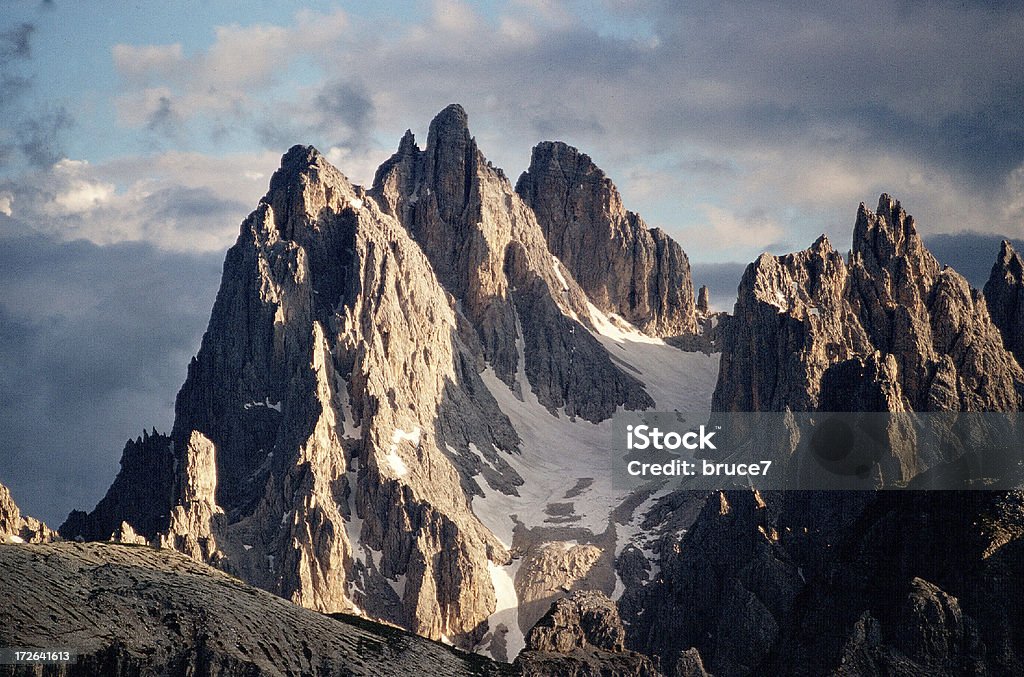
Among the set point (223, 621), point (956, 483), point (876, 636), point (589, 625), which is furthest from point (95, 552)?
point (956, 483)

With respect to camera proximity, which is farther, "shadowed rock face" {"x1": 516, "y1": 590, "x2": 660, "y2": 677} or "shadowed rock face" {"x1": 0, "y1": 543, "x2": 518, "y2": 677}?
"shadowed rock face" {"x1": 516, "y1": 590, "x2": 660, "y2": 677}

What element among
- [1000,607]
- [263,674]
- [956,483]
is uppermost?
[956,483]

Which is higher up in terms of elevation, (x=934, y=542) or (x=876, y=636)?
(x=934, y=542)

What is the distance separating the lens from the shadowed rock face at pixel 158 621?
110 m

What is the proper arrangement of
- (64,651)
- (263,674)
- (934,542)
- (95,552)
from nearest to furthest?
(64,651) → (263,674) → (95,552) → (934,542)

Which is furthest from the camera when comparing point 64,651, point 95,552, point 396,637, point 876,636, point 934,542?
point 934,542

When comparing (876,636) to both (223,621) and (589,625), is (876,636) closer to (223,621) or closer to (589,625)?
(589,625)

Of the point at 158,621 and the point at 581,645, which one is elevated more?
the point at 581,645

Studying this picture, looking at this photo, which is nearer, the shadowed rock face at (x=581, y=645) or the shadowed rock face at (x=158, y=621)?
the shadowed rock face at (x=158, y=621)

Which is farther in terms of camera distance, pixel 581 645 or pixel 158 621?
pixel 581 645

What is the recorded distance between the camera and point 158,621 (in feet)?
383

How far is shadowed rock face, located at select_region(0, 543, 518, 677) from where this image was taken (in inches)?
4333

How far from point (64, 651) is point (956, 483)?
115 meters

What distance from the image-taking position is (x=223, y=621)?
399 feet
